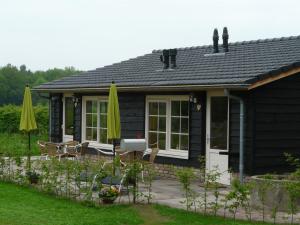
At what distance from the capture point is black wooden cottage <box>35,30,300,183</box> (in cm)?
1238

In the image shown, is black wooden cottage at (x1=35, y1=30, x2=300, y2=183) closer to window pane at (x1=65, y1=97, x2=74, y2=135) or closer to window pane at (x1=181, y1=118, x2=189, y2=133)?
window pane at (x1=181, y1=118, x2=189, y2=133)

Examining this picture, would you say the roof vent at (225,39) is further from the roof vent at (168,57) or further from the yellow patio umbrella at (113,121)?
the yellow patio umbrella at (113,121)

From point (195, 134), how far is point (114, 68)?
20.8 feet

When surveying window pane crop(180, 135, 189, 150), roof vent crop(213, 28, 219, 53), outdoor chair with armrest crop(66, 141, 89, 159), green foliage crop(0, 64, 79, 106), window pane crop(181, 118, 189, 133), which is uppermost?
green foliage crop(0, 64, 79, 106)

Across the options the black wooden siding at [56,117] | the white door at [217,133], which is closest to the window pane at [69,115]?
the black wooden siding at [56,117]

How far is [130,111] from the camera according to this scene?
1587cm

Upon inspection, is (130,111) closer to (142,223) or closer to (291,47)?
(291,47)

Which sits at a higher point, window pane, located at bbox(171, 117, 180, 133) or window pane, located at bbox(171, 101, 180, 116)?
window pane, located at bbox(171, 101, 180, 116)

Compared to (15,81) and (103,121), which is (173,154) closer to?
(103,121)

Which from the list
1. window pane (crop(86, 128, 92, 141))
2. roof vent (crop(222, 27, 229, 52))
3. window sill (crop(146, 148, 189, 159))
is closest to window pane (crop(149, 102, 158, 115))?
window sill (crop(146, 148, 189, 159))

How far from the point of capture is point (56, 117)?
20.0 metres

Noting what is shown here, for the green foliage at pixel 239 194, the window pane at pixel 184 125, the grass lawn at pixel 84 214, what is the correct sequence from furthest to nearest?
the window pane at pixel 184 125
the green foliage at pixel 239 194
the grass lawn at pixel 84 214

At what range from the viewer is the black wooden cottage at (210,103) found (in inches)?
487

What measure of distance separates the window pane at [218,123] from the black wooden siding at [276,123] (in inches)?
36.8
